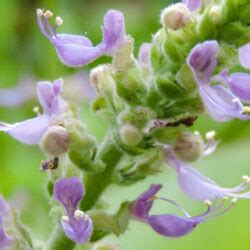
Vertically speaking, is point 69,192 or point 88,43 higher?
point 88,43

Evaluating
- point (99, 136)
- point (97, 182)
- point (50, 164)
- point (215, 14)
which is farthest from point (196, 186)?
point (99, 136)

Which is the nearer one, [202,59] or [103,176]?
[202,59]

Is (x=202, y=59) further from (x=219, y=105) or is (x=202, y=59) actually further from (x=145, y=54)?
(x=145, y=54)

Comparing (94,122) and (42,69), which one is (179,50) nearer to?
(94,122)

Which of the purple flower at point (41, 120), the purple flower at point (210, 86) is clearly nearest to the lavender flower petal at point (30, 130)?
the purple flower at point (41, 120)

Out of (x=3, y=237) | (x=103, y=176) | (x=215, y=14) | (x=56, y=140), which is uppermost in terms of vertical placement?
(x=215, y=14)

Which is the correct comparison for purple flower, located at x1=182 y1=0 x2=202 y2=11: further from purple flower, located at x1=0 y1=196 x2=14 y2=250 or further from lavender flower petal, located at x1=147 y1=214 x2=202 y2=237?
purple flower, located at x1=0 y1=196 x2=14 y2=250
